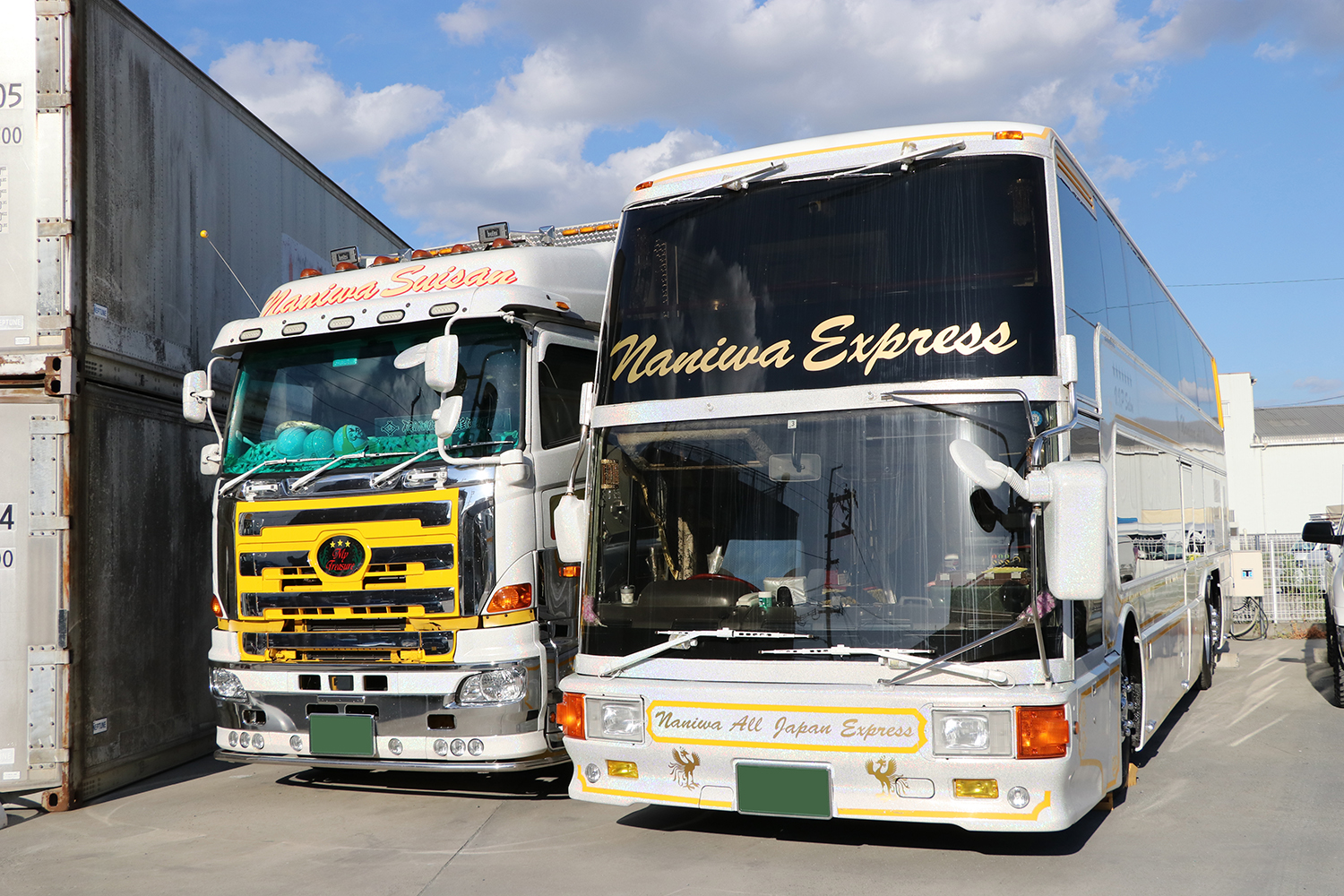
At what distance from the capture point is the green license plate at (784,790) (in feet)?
16.0

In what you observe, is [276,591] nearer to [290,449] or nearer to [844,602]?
[290,449]

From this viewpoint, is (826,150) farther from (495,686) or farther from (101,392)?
(101,392)

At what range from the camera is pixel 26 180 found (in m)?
7.07

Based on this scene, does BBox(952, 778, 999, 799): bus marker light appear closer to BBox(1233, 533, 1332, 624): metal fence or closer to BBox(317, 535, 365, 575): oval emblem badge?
BBox(317, 535, 365, 575): oval emblem badge

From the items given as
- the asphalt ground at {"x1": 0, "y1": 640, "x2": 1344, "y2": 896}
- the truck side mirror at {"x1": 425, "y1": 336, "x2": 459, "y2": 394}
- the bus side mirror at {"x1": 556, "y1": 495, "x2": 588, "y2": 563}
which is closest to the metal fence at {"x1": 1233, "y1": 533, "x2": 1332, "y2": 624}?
the asphalt ground at {"x1": 0, "y1": 640, "x2": 1344, "y2": 896}

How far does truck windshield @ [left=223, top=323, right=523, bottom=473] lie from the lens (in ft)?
21.9

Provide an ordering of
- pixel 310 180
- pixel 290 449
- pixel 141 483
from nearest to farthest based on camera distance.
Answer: pixel 290 449, pixel 141 483, pixel 310 180

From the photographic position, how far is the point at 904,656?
474 cm

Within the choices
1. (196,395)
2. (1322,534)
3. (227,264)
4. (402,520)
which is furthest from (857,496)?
(1322,534)

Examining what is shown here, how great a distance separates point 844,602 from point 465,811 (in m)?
3.09

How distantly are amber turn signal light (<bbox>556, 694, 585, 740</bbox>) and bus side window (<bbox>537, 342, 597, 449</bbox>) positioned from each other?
1811mm

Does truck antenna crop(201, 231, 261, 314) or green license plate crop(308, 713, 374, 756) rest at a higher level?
truck antenna crop(201, 231, 261, 314)

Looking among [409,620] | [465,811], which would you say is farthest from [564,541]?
[465,811]

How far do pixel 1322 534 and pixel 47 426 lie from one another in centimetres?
1000
